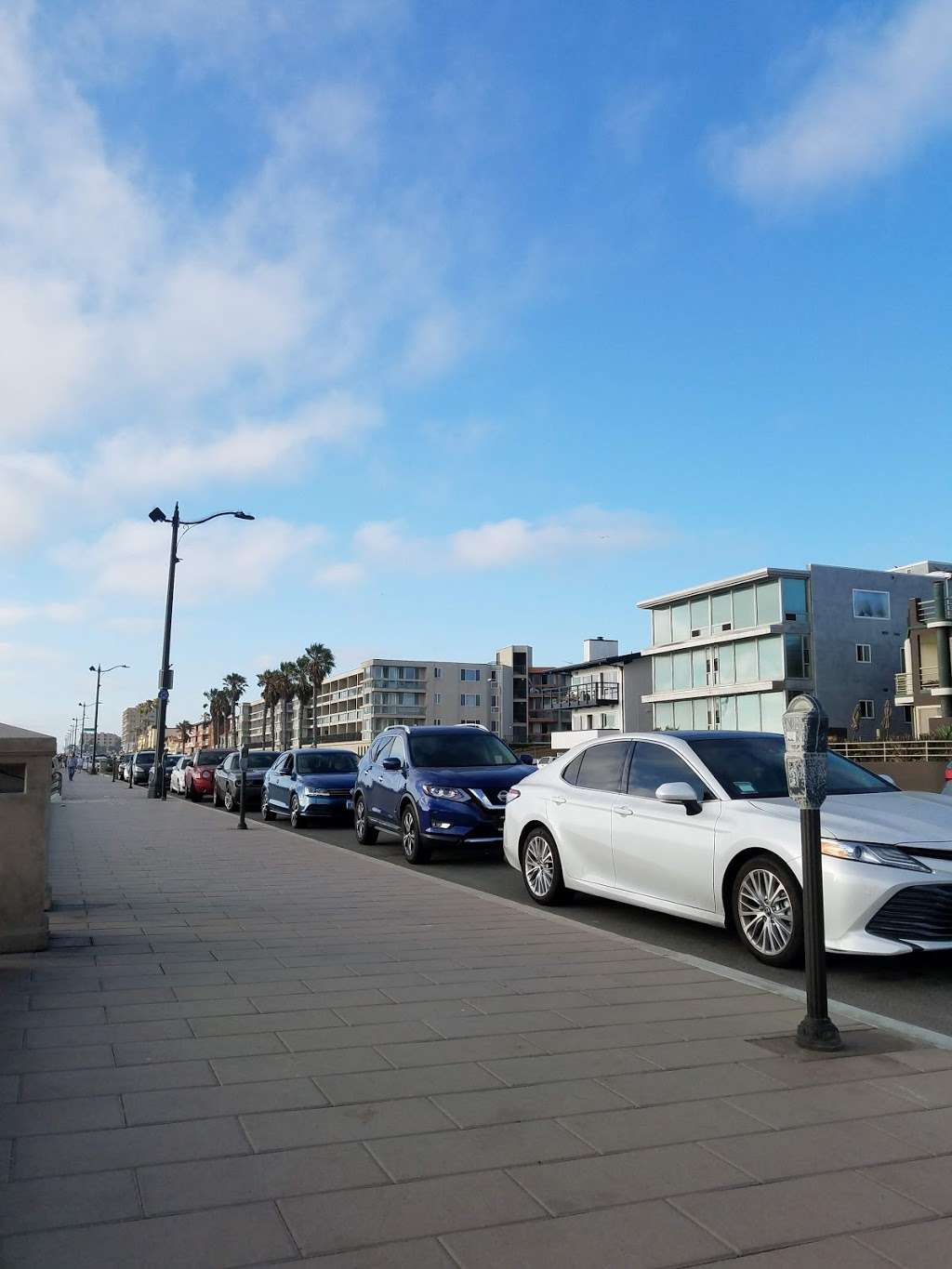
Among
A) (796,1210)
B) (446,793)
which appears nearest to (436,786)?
(446,793)

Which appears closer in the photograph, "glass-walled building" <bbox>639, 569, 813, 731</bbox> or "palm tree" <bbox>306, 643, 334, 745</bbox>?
"glass-walled building" <bbox>639, 569, 813, 731</bbox>

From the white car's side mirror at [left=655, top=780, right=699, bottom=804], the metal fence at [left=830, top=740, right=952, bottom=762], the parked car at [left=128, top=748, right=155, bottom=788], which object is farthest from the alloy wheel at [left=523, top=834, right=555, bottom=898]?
the parked car at [left=128, top=748, right=155, bottom=788]

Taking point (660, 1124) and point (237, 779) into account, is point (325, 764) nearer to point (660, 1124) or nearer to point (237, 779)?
point (237, 779)

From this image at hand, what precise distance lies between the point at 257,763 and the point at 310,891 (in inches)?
650

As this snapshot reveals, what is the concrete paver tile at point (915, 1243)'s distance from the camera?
2.82 m

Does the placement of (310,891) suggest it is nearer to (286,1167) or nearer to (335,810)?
(286,1167)

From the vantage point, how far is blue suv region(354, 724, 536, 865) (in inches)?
492

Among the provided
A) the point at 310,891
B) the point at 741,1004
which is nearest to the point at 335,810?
the point at 310,891

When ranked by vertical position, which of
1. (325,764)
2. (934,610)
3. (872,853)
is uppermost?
(934,610)

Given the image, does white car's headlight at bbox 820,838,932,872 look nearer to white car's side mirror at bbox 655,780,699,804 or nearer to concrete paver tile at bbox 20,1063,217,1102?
white car's side mirror at bbox 655,780,699,804

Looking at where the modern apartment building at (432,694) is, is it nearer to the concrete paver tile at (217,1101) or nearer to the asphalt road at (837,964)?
the asphalt road at (837,964)

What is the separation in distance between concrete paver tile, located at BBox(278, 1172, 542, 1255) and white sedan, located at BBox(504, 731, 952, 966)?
11.8 ft

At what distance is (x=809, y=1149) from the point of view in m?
3.54

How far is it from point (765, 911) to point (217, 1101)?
397 cm
